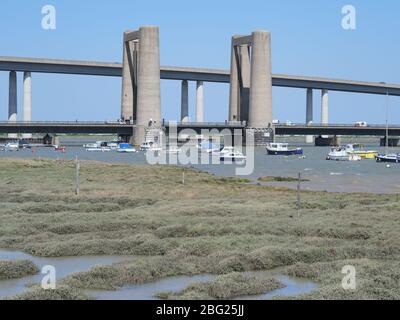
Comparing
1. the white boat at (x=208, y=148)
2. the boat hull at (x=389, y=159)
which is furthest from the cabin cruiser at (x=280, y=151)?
the boat hull at (x=389, y=159)

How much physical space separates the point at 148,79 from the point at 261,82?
2143cm

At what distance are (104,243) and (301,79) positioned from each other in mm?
159962

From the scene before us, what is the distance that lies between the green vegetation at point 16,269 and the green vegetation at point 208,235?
171cm

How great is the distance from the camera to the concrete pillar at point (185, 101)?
169m

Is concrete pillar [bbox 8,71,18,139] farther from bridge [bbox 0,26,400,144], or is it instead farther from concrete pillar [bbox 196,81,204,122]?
concrete pillar [bbox 196,81,204,122]

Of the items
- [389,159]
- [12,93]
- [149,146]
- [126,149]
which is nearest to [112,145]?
[12,93]

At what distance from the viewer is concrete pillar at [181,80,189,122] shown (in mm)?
169000

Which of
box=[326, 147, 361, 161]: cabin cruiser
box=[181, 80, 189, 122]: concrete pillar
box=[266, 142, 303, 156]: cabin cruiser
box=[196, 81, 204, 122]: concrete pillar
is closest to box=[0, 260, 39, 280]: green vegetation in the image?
box=[326, 147, 361, 161]: cabin cruiser

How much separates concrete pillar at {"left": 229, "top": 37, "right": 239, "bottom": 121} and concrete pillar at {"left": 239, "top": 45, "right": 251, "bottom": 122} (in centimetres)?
100

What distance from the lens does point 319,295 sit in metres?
17.1

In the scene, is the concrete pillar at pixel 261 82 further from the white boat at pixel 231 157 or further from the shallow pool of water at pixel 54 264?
the shallow pool of water at pixel 54 264

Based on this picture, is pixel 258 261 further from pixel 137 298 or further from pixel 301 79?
pixel 301 79

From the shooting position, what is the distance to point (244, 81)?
166 m

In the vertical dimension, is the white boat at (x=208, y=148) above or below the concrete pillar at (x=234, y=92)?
below
